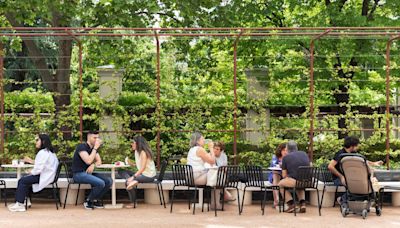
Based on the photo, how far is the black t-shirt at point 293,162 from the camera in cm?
1140

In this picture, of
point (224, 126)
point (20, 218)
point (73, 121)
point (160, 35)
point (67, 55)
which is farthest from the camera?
point (67, 55)

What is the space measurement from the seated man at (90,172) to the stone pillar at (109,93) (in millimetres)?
2047

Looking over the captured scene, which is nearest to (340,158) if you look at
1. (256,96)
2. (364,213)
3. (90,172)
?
(364,213)

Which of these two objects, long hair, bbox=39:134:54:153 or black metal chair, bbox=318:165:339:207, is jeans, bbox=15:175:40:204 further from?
black metal chair, bbox=318:165:339:207

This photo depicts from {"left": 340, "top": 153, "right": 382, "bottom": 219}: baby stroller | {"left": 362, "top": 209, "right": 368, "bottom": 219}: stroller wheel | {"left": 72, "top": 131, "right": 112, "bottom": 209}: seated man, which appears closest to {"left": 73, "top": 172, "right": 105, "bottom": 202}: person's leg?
{"left": 72, "top": 131, "right": 112, "bottom": 209}: seated man

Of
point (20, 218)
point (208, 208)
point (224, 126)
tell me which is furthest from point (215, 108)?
point (20, 218)

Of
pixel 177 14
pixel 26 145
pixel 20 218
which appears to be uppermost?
pixel 177 14

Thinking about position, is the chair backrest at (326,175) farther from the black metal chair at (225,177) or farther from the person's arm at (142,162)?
the person's arm at (142,162)

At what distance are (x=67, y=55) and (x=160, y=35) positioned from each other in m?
5.35

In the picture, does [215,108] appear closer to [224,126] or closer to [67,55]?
[224,126]

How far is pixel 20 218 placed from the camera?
10.9 metres

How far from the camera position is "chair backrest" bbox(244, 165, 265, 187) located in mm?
11867

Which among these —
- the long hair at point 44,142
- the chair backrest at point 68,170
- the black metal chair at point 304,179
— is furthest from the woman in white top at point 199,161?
the long hair at point 44,142

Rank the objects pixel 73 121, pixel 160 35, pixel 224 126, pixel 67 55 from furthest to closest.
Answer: pixel 67 55 → pixel 224 126 → pixel 73 121 → pixel 160 35
